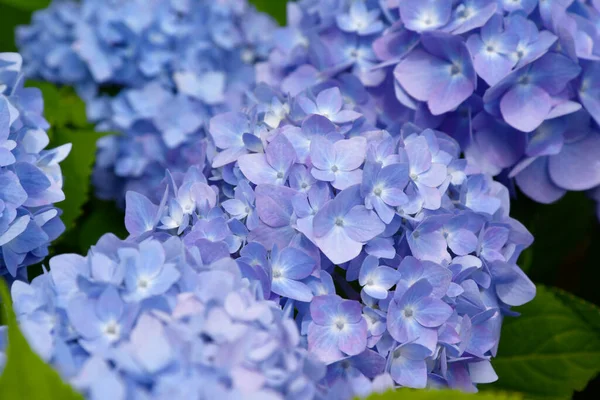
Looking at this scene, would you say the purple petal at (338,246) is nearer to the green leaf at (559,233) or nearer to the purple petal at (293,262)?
the purple petal at (293,262)

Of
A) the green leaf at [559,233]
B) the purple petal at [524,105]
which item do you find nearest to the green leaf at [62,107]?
the purple petal at [524,105]

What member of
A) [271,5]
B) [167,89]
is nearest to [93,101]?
[167,89]

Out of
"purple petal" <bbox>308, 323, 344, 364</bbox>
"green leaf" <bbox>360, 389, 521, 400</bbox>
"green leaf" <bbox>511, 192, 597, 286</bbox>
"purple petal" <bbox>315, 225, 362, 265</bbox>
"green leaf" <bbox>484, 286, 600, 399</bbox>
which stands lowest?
"green leaf" <bbox>511, 192, 597, 286</bbox>

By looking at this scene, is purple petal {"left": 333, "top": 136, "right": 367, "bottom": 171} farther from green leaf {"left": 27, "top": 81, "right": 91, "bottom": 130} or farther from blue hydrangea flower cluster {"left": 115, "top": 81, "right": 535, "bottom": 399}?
green leaf {"left": 27, "top": 81, "right": 91, "bottom": 130}

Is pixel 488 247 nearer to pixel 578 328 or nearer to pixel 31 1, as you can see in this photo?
pixel 578 328

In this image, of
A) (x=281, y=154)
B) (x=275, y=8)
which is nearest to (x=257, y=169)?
(x=281, y=154)

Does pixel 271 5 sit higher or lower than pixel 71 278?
lower

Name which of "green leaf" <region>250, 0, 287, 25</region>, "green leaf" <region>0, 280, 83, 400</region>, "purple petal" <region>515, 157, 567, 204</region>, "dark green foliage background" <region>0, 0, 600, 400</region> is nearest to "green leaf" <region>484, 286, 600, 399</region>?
"dark green foliage background" <region>0, 0, 600, 400</region>
